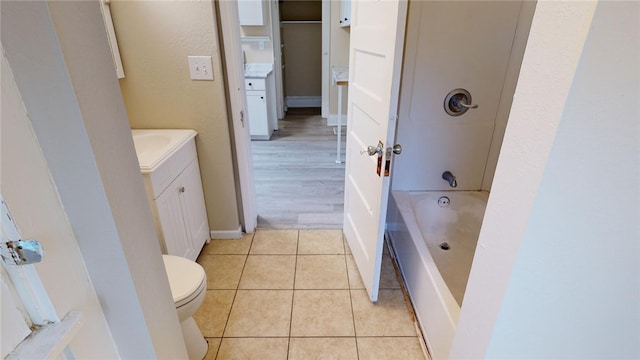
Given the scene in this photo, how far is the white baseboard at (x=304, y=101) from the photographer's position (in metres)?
6.42

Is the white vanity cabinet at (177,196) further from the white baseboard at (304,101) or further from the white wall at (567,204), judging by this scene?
the white baseboard at (304,101)

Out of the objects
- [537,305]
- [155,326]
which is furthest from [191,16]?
[537,305]

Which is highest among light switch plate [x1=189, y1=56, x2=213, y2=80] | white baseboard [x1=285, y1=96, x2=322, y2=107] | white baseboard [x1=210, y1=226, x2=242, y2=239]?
Result: light switch plate [x1=189, y1=56, x2=213, y2=80]

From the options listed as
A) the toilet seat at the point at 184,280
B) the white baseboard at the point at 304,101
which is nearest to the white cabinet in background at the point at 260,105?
the white baseboard at the point at 304,101

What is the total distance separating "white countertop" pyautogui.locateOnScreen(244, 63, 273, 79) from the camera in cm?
410

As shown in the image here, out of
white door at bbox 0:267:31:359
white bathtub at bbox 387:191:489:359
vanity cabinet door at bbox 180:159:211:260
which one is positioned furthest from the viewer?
vanity cabinet door at bbox 180:159:211:260

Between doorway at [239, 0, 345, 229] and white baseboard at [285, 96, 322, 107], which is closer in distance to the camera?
doorway at [239, 0, 345, 229]

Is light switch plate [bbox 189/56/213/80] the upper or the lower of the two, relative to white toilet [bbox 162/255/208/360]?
A: upper

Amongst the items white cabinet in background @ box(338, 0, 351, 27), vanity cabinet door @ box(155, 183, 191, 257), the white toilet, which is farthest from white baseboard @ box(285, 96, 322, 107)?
the white toilet

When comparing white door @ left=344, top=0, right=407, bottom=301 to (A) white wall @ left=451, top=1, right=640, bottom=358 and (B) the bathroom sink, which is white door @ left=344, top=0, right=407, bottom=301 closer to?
(A) white wall @ left=451, top=1, right=640, bottom=358

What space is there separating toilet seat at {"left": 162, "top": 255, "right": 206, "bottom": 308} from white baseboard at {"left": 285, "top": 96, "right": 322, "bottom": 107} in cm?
529

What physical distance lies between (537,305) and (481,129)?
1.45 m

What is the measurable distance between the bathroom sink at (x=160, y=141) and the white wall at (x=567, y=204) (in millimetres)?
1479

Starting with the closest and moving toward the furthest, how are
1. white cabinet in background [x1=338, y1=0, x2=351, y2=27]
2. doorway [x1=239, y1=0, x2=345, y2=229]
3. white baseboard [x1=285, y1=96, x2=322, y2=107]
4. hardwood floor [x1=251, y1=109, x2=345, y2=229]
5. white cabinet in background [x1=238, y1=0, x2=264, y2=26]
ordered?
1. hardwood floor [x1=251, y1=109, x2=345, y2=229]
2. doorway [x1=239, y1=0, x2=345, y2=229]
3. white cabinet in background [x1=338, y1=0, x2=351, y2=27]
4. white cabinet in background [x1=238, y1=0, x2=264, y2=26]
5. white baseboard [x1=285, y1=96, x2=322, y2=107]
